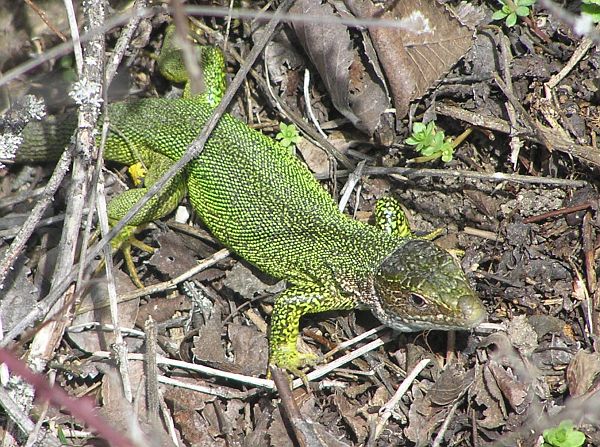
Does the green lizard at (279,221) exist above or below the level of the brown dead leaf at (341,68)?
below

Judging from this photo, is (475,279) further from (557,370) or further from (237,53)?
(237,53)

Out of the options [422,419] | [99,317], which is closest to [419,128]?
[422,419]

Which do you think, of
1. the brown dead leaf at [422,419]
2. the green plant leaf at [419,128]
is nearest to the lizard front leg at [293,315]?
the brown dead leaf at [422,419]

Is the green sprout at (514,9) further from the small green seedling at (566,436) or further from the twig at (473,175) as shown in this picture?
the small green seedling at (566,436)

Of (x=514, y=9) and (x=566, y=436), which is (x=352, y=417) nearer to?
(x=566, y=436)

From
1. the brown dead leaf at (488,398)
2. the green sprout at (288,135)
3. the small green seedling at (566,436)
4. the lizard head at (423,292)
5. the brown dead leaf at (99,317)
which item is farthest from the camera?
the green sprout at (288,135)

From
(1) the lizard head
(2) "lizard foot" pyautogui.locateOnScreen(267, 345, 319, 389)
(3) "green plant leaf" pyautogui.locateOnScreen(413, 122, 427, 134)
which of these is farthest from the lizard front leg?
(3) "green plant leaf" pyautogui.locateOnScreen(413, 122, 427, 134)
